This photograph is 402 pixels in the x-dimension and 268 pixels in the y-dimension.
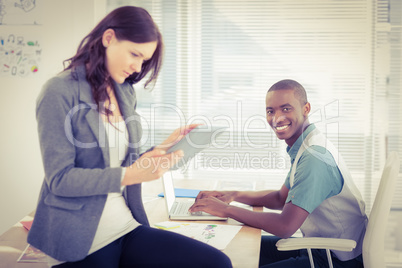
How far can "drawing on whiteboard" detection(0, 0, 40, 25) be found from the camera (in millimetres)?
3277

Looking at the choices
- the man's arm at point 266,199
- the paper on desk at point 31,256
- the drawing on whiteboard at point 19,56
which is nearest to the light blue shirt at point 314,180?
the man's arm at point 266,199

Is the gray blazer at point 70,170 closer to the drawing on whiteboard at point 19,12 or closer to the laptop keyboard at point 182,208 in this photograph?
the laptop keyboard at point 182,208

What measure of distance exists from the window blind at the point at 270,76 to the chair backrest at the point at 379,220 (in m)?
1.57

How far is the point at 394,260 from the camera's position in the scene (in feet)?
10.2

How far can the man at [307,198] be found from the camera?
1.67 m

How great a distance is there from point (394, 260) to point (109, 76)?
2.64 m

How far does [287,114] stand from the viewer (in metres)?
1.99

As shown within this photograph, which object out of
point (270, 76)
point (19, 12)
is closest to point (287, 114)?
point (270, 76)

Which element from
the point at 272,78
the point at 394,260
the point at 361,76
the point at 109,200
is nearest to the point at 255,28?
the point at 272,78

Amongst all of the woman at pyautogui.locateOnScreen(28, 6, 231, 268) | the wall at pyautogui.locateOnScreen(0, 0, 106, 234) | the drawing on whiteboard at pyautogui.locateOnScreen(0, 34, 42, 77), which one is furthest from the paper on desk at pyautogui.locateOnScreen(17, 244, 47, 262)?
the drawing on whiteboard at pyautogui.locateOnScreen(0, 34, 42, 77)

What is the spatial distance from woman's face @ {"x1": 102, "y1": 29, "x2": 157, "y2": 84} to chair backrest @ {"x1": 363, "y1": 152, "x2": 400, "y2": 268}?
0.95 meters

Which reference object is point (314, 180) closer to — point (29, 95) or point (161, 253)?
point (161, 253)

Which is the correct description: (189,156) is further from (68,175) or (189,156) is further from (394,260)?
(394,260)

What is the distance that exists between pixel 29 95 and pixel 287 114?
2.20 metres
